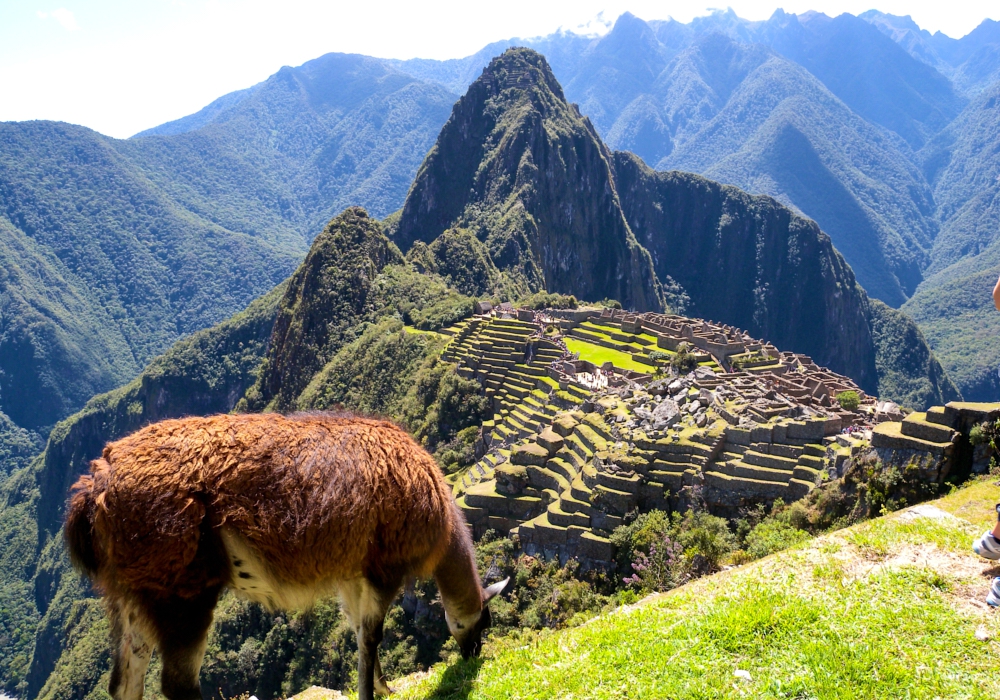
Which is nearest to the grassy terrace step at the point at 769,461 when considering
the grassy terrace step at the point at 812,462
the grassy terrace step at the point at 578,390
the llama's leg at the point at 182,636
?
the grassy terrace step at the point at 812,462

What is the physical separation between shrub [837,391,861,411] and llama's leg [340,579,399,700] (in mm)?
23226

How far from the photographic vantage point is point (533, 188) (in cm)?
11350

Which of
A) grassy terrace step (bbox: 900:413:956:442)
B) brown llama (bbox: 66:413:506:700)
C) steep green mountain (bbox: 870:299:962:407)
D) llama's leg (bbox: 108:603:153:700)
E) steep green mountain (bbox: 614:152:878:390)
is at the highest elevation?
brown llama (bbox: 66:413:506:700)

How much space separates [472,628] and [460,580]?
56 cm

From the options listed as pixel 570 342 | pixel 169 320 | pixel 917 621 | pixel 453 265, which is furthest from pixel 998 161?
pixel 917 621

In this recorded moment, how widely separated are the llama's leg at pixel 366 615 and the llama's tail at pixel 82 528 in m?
1.60

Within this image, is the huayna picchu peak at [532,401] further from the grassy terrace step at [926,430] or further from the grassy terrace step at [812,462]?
the grassy terrace step at [812,462]

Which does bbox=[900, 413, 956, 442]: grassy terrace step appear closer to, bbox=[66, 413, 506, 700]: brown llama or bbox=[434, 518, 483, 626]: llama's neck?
bbox=[434, 518, 483, 626]: llama's neck

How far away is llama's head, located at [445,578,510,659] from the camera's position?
216 inches

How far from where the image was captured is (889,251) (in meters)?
198

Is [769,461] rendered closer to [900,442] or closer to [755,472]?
[755,472]

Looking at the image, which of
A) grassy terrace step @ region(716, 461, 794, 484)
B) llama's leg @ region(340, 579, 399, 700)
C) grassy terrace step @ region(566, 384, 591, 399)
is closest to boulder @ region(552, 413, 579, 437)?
grassy terrace step @ region(566, 384, 591, 399)

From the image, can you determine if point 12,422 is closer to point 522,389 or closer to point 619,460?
point 522,389

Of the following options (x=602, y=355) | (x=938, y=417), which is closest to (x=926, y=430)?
(x=938, y=417)
